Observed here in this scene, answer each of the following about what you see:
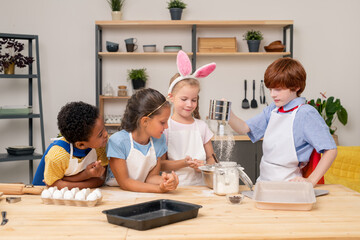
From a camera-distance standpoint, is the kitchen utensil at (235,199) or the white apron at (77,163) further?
the white apron at (77,163)

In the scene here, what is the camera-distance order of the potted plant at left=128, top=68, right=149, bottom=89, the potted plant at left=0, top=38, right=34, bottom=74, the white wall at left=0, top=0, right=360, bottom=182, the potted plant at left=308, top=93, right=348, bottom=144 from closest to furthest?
the potted plant at left=0, top=38, right=34, bottom=74 → the potted plant at left=308, top=93, right=348, bottom=144 → the potted plant at left=128, top=68, right=149, bottom=89 → the white wall at left=0, top=0, right=360, bottom=182

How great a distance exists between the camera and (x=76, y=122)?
1828mm

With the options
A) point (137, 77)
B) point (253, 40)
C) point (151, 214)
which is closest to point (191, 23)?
point (253, 40)

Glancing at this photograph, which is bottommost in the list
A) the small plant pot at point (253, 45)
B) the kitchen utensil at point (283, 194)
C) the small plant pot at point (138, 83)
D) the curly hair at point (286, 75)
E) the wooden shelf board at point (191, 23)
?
the kitchen utensil at point (283, 194)

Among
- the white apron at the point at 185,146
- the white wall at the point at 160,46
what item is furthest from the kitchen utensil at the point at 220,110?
the white wall at the point at 160,46

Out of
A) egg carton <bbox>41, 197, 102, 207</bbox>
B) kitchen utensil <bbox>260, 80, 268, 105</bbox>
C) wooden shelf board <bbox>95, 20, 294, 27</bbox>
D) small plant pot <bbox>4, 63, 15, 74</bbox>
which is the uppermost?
wooden shelf board <bbox>95, 20, 294, 27</bbox>

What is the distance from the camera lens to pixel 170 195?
5.90ft

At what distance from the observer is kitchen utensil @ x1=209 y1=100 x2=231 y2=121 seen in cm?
186

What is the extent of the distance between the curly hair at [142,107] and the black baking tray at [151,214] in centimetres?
49

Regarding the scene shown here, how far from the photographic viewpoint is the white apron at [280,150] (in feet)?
6.66

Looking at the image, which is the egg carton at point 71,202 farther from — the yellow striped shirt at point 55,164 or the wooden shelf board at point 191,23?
the wooden shelf board at point 191,23

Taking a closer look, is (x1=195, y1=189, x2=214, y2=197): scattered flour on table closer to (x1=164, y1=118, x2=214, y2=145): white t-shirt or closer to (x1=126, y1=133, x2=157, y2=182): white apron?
(x1=126, y1=133, x2=157, y2=182): white apron

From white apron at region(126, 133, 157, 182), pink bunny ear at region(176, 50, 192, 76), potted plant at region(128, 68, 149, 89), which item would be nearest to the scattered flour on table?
white apron at region(126, 133, 157, 182)

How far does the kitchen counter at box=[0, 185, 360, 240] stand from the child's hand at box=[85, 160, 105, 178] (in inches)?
5.4
